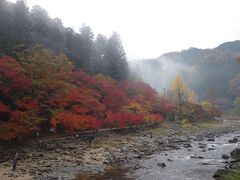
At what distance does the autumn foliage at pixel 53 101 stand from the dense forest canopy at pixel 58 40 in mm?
8930

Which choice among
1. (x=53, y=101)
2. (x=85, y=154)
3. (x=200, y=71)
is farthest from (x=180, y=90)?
(x=200, y=71)

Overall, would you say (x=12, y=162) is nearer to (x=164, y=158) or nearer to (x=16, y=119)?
(x=16, y=119)

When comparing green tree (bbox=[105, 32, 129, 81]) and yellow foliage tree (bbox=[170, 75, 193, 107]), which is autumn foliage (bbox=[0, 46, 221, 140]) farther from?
yellow foliage tree (bbox=[170, 75, 193, 107])

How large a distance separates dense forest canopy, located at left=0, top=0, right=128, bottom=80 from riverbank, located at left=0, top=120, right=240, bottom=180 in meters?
16.9

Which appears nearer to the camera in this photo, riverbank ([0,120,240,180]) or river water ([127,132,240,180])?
riverbank ([0,120,240,180])

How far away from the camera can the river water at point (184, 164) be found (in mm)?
26266

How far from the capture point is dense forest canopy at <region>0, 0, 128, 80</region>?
172 feet

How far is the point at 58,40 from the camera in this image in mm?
61406

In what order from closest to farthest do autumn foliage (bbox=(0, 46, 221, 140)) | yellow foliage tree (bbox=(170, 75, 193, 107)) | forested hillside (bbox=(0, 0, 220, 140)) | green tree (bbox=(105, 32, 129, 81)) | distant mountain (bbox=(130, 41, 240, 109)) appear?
autumn foliage (bbox=(0, 46, 221, 140))
forested hillside (bbox=(0, 0, 220, 140))
green tree (bbox=(105, 32, 129, 81))
yellow foliage tree (bbox=(170, 75, 193, 107))
distant mountain (bbox=(130, 41, 240, 109))

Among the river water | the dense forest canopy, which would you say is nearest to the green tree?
the dense forest canopy

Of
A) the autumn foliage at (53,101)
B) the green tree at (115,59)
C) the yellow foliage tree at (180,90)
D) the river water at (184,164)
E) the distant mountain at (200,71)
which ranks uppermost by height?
the distant mountain at (200,71)

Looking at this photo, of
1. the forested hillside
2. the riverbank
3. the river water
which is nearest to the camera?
the riverbank

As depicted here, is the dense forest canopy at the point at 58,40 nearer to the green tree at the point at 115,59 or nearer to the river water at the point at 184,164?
the green tree at the point at 115,59

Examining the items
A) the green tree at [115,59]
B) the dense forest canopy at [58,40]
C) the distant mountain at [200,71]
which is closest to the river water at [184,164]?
the dense forest canopy at [58,40]
